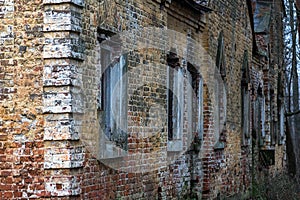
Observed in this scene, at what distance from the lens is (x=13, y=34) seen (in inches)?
366

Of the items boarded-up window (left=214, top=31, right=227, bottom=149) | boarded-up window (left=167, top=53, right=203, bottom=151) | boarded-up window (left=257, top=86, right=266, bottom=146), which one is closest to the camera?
boarded-up window (left=167, top=53, right=203, bottom=151)

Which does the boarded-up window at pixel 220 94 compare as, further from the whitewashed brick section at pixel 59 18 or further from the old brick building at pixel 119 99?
the whitewashed brick section at pixel 59 18

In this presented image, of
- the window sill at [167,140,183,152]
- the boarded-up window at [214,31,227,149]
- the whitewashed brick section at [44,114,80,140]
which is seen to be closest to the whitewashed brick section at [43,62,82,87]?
the whitewashed brick section at [44,114,80,140]

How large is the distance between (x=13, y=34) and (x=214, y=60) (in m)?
8.10

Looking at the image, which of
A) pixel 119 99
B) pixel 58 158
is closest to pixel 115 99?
pixel 119 99

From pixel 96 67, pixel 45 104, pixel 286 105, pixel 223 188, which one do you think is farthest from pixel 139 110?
pixel 286 105

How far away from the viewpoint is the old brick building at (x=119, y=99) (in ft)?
30.0

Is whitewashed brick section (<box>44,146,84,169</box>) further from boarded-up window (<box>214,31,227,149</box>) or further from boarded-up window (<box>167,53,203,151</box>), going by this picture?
boarded-up window (<box>214,31,227,149</box>)

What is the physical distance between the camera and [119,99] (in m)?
11.1

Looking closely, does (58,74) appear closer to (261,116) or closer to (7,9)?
(7,9)

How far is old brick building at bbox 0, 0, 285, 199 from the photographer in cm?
916

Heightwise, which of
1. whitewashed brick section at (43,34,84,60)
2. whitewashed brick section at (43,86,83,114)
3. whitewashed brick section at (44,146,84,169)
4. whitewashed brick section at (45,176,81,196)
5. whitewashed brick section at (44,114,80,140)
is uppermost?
whitewashed brick section at (43,34,84,60)

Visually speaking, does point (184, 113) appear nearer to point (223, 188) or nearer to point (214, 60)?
point (214, 60)

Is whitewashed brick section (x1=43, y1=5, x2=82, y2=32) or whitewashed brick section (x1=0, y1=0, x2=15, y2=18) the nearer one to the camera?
whitewashed brick section (x1=43, y1=5, x2=82, y2=32)
